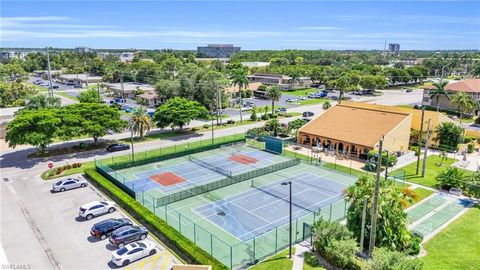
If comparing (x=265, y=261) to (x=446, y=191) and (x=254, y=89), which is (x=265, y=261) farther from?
(x=254, y=89)

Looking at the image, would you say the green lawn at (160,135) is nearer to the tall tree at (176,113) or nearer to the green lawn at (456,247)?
the tall tree at (176,113)

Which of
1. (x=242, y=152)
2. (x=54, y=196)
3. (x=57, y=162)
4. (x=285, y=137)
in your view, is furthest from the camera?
(x=285, y=137)

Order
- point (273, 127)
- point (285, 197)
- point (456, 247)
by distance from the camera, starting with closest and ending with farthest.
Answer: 1. point (456, 247)
2. point (285, 197)
3. point (273, 127)

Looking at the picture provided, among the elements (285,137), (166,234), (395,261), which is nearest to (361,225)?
(395,261)

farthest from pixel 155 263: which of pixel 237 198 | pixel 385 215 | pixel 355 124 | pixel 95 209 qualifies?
pixel 355 124

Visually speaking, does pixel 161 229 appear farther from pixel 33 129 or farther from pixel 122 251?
pixel 33 129

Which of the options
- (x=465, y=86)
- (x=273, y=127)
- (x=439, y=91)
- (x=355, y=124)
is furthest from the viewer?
(x=465, y=86)
